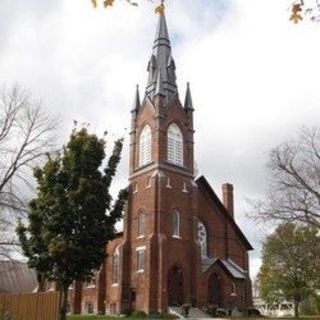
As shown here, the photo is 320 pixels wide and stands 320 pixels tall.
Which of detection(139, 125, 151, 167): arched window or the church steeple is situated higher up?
the church steeple

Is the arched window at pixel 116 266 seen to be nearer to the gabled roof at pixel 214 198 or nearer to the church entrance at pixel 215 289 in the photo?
the church entrance at pixel 215 289

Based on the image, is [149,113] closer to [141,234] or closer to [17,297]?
[141,234]

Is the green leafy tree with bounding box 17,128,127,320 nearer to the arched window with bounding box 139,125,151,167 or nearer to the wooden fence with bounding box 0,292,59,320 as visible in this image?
the wooden fence with bounding box 0,292,59,320

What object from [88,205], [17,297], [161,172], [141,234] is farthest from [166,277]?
[17,297]

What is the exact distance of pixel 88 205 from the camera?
28.1 metres

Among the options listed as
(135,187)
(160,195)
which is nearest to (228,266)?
(160,195)

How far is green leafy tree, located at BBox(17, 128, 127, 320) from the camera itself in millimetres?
27469

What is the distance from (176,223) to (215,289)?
6.52 meters

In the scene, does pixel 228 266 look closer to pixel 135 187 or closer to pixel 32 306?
pixel 135 187

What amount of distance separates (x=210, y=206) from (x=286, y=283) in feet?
37.2

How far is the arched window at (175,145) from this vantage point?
46.4 meters

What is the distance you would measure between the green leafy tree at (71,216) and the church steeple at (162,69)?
19.4 metres

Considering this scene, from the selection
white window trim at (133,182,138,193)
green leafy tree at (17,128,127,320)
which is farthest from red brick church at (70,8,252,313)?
green leafy tree at (17,128,127,320)

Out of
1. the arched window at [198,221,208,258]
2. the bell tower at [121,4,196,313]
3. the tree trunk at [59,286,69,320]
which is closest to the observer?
the tree trunk at [59,286,69,320]
